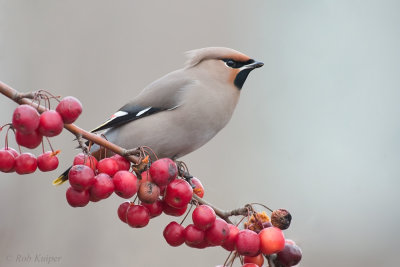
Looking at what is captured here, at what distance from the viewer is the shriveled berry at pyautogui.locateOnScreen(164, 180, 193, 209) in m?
1.64

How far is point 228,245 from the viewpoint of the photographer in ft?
5.60

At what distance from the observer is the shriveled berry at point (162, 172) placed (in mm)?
1559

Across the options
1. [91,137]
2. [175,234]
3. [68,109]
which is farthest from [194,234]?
[68,109]

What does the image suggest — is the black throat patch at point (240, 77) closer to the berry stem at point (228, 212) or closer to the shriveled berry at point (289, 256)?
the berry stem at point (228, 212)

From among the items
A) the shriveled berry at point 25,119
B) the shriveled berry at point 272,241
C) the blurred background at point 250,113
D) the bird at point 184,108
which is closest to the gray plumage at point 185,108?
the bird at point 184,108

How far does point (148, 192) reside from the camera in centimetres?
156

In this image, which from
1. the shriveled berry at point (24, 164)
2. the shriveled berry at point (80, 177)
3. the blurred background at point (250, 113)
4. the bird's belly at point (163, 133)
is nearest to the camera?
the shriveled berry at point (80, 177)

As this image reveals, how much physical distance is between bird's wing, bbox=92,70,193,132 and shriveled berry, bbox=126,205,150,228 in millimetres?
870

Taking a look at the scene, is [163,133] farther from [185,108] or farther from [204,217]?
[204,217]

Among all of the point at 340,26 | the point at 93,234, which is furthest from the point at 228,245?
the point at 340,26

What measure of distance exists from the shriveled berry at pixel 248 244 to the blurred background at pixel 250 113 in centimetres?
228

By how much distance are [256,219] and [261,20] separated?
4.10 metres

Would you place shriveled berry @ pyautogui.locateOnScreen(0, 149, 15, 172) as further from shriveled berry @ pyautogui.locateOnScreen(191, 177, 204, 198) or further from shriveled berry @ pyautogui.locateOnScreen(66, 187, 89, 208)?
shriveled berry @ pyautogui.locateOnScreen(191, 177, 204, 198)

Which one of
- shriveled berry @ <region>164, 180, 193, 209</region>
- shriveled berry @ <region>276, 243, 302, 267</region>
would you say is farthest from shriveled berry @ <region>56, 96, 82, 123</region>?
shriveled berry @ <region>276, 243, 302, 267</region>
